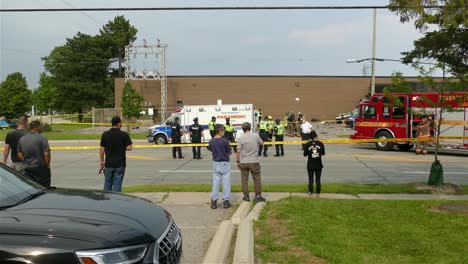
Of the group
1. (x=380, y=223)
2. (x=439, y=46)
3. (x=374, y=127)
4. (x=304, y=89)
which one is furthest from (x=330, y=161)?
(x=304, y=89)

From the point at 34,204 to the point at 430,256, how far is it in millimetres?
4438

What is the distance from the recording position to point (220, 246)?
608 cm

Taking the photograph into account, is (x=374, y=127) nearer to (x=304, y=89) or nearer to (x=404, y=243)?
(x=404, y=243)

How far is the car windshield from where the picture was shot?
400 cm

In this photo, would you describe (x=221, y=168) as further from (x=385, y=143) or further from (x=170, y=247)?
(x=385, y=143)

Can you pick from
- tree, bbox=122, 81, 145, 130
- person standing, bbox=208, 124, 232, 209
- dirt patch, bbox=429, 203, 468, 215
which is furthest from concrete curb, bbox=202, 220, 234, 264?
tree, bbox=122, 81, 145, 130

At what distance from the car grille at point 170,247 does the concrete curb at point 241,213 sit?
3.46 meters

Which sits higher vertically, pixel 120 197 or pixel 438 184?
pixel 120 197

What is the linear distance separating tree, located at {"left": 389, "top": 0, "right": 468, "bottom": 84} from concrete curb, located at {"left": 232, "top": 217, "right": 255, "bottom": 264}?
4.91m

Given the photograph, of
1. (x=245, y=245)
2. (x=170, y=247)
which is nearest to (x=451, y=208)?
(x=245, y=245)

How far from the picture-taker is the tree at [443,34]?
841 centimetres

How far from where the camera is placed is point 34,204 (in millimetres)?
3887

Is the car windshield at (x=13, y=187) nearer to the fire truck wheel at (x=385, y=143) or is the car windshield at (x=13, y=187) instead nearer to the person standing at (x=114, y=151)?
the person standing at (x=114, y=151)

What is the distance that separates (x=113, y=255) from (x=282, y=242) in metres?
3.59
